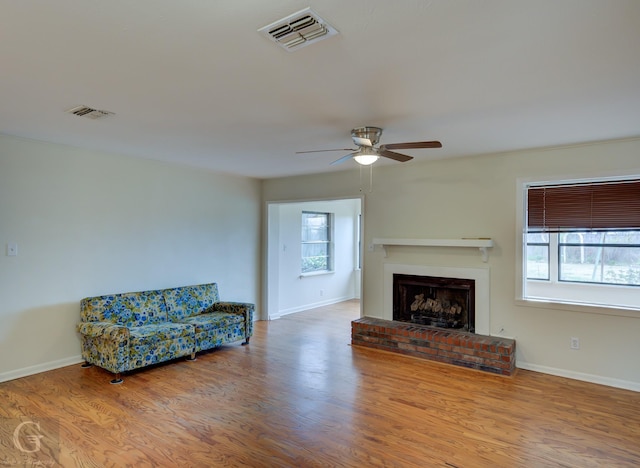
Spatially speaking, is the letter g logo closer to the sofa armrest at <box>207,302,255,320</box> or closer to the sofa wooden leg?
the sofa wooden leg

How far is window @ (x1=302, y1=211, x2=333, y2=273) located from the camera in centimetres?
795

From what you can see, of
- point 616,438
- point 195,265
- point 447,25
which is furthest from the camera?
point 195,265

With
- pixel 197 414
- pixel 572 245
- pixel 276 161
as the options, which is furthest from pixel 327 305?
pixel 197 414

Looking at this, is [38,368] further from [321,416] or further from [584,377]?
[584,377]

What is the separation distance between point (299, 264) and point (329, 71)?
18.0ft

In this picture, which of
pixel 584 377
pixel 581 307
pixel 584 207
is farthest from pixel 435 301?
pixel 584 207

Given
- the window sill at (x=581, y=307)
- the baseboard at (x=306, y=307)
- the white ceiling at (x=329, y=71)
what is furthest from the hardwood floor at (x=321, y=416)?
the white ceiling at (x=329, y=71)

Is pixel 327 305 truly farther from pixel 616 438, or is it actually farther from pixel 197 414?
pixel 616 438

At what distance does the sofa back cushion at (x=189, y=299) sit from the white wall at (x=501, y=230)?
224 cm

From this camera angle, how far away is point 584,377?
3.99 metres

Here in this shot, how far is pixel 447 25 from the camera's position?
5.87 ft

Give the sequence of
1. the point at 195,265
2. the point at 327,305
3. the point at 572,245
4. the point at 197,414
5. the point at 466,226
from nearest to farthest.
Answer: the point at 197,414, the point at 466,226, the point at 572,245, the point at 195,265, the point at 327,305

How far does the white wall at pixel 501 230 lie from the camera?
3.88 meters

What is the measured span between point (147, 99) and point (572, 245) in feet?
17.7
